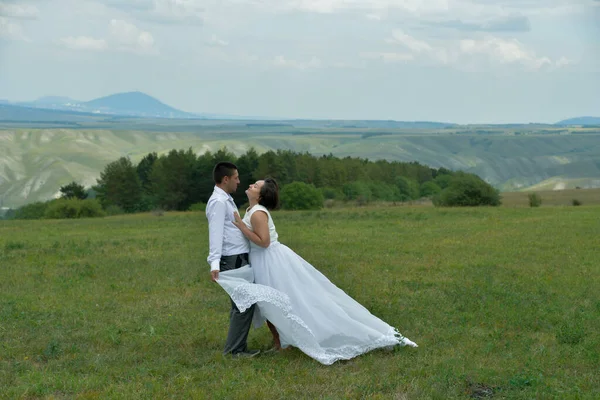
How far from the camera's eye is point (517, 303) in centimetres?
1441

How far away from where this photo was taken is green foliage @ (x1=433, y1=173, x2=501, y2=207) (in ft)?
179

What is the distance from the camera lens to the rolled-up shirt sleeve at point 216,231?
10156 millimetres

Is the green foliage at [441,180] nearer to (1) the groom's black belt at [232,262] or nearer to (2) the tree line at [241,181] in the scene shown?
(2) the tree line at [241,181]

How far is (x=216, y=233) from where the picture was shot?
10.2 metres

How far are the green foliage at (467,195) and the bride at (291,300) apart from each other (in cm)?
4476

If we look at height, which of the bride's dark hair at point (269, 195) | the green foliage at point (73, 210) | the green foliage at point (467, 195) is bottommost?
the green foliage at point (73, 210)

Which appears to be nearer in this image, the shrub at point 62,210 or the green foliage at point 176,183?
the shrub at point 62,210

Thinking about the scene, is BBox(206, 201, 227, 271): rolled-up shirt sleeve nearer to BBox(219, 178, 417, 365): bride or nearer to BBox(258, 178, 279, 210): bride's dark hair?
BBox(219, 178, 417, 365): bride

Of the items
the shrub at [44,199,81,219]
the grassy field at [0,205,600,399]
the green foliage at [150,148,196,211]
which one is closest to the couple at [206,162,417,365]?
the grassy field at [0,205,600,399]

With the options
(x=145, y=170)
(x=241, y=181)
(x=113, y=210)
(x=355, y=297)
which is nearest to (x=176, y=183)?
(x=113, y=210)

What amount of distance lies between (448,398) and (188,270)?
40.9 ft

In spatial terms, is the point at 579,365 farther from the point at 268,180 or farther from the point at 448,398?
the point at 268,180

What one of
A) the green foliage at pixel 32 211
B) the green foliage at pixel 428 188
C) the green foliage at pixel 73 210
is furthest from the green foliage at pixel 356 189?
the green foliage at pixel 73 210

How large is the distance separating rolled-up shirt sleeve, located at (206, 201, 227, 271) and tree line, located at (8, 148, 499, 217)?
7556cm
